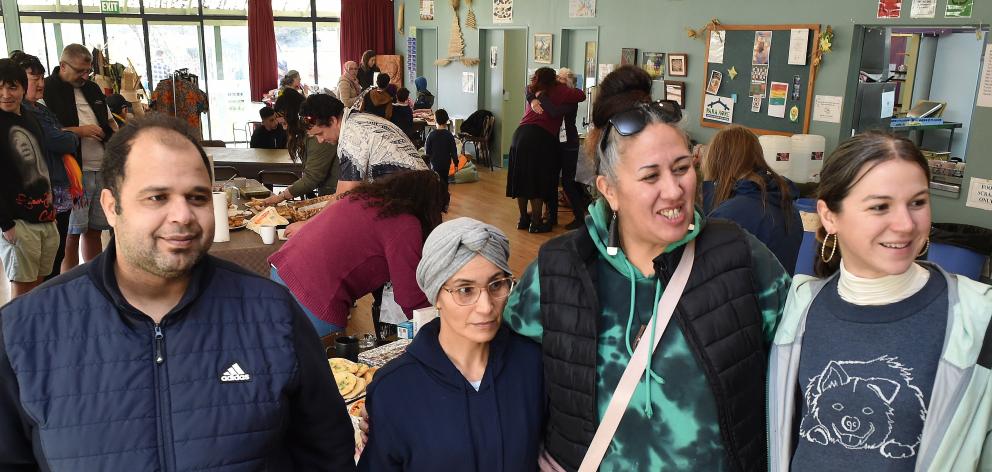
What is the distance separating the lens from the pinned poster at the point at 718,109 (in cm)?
695

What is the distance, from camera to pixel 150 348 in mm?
1419

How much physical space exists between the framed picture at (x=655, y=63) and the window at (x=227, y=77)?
8.33 m

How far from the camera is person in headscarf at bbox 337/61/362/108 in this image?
35.2ft

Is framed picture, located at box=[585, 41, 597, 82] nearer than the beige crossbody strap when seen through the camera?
No

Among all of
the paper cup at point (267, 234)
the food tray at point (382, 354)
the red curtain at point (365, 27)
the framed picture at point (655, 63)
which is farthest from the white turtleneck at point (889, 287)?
the red curtain at point (365, 27)

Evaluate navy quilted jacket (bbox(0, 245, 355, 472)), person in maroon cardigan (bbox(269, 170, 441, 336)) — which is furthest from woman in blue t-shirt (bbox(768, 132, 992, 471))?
person in maroon cardigan (bbox(269, 170, 441, 336))

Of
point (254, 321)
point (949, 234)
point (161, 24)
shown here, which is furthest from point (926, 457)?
point (161, 24)

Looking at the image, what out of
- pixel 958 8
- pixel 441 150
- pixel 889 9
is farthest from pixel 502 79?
pixel 958 8

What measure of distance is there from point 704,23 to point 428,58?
22.8 ft

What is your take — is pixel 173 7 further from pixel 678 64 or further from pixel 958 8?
pixel 958 8

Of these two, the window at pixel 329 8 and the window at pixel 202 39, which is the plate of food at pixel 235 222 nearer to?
the window at pixel 202 39

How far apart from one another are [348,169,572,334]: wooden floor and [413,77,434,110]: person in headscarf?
5.10ft

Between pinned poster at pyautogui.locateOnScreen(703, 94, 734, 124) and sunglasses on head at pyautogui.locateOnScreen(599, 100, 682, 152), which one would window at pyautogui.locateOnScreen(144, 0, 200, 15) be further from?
sunglasses on head at pyautogui.locateOnScreen(599, 100, 682, 152)

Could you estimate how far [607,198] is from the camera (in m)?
1.71
